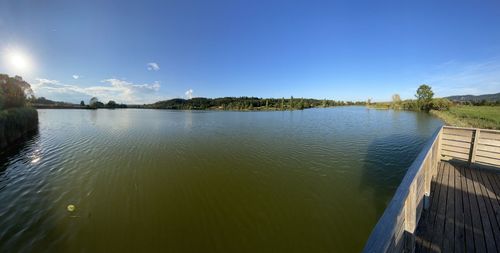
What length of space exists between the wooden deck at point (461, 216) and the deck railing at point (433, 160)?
23cm

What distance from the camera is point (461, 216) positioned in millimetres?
3605

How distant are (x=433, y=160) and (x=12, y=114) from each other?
1128 inches

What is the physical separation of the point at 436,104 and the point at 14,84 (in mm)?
89044

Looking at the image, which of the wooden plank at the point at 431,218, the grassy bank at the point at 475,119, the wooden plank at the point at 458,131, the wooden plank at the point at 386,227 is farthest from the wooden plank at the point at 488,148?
the grassy bank at the point at 475,119

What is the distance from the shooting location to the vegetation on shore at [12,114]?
1441cm

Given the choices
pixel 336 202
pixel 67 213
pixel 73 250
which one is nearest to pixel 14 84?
pixel 67 213

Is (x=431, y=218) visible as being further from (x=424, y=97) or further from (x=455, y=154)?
(x=424, y=97)

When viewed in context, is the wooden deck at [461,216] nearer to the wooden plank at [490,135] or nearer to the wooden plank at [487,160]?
the wooden plank at [487,160]

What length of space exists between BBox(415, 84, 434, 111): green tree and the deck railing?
68165 millimetres

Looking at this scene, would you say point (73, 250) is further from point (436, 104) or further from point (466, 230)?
point (436, 104)

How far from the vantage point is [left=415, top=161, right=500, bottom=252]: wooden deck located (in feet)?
9.76

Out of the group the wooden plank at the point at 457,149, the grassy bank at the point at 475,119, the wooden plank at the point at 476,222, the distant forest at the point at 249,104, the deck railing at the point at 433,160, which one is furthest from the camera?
the distant forest at the point at 249,104

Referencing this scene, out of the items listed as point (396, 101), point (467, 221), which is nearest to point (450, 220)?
point (467, 221)

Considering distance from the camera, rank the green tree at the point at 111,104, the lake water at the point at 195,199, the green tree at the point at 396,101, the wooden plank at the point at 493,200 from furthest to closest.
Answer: the green tree at the point at 111,104, the green tree at the point at 396,101, the lake water at the point at 195,199, the wooden plank at the point at 493,200
